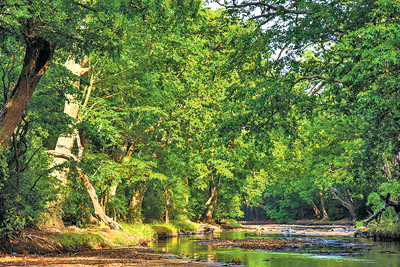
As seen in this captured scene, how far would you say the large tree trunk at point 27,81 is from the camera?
11.3 m

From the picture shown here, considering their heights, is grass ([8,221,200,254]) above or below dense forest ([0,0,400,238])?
below

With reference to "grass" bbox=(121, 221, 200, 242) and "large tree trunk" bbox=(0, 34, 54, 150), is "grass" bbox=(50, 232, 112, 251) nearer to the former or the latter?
"grass" bbox=(121, 221, 200, 242)

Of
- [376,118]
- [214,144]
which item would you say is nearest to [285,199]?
[214,144]

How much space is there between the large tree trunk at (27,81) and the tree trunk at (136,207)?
603 inches

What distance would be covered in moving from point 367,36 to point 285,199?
8543cm

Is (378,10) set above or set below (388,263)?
above

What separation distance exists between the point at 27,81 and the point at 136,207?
16.0m

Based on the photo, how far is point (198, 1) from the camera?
16250 millimetres

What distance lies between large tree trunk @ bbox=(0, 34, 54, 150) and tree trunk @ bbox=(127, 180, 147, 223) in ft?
50.2

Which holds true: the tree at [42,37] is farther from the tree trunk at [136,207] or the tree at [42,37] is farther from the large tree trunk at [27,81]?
the tree trunk at [136,207]

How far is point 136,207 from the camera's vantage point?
2619 centimetres

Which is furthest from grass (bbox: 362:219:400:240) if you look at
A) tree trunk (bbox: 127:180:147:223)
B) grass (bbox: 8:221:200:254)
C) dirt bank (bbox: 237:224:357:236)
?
tree trunk (bbox: 127:180:147:223)

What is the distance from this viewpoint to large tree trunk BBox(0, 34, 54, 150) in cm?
1134

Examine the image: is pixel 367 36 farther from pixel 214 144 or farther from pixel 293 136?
pixel 214 144
